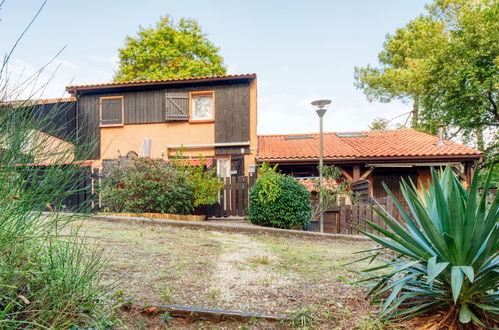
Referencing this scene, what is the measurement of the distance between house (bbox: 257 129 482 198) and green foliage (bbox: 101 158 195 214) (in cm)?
466

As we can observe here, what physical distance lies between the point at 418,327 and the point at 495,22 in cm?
1973

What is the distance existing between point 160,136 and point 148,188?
5.11 m

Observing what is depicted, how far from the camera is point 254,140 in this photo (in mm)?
12844

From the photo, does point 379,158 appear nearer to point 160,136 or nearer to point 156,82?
point 160,136

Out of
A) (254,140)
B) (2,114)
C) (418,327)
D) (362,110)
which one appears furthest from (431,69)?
(2,114)

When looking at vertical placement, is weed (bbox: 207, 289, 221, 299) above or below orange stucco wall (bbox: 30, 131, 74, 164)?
below

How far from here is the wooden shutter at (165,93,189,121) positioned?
1312 centimetres

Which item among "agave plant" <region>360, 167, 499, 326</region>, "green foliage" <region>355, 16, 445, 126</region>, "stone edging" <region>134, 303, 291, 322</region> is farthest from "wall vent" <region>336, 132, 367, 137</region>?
"stone edging" <region>134, 303, 291, 322</region>

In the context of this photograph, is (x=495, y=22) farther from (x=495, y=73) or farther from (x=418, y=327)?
(x=418, y=327)

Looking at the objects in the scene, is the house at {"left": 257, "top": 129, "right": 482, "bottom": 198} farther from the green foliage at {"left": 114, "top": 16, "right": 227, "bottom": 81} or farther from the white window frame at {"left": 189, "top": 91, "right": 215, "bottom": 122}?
the green foliage at {"left": 114, "top": 16, "right": 227, "bottom": 81}

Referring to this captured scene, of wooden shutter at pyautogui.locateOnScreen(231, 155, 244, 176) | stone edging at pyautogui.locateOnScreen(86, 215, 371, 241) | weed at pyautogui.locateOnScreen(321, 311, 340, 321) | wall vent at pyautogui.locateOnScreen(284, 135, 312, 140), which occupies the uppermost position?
wall vent at pyautogui.locateOnScreen(284, 135, 312, 140)

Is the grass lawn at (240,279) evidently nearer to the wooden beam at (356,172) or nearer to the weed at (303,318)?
the weed at (303,318)

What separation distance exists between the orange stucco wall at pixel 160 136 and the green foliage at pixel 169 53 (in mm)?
7515

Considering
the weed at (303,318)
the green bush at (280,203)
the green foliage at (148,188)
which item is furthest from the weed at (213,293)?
the green foliage at (148,188)
